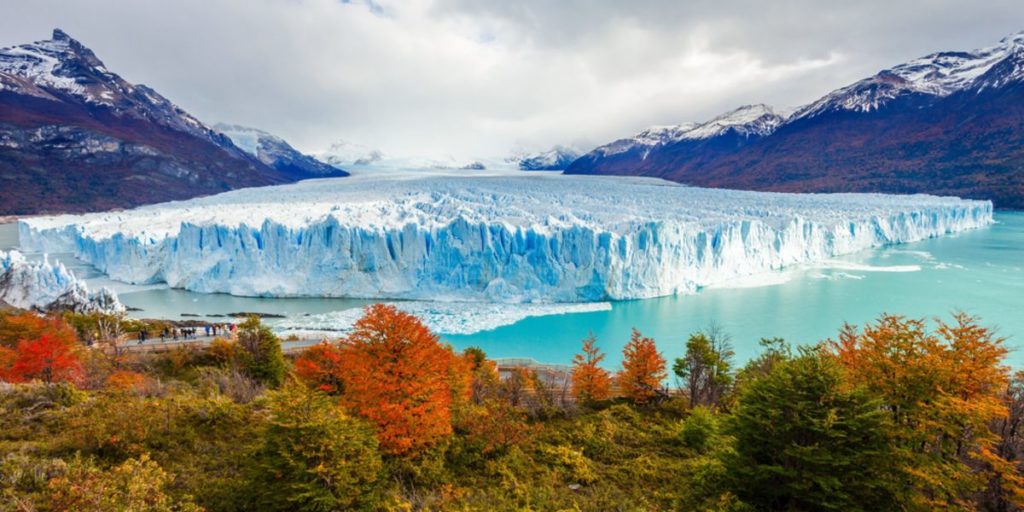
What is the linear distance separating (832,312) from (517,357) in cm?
1313

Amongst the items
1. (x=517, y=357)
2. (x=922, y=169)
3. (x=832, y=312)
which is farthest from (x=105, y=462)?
(x=922, y=169)

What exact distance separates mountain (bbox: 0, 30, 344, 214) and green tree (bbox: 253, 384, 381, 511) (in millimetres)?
68039

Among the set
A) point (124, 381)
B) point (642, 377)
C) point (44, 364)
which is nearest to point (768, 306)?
point (642, 377)

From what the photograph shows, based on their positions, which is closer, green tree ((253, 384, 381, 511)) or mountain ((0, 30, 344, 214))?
green tree ((253, 384, 381, 511))

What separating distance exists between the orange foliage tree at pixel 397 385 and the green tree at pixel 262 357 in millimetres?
6026

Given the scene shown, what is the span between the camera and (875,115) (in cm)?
8125

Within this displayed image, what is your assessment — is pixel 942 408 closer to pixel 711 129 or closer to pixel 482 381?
pixel 482 381

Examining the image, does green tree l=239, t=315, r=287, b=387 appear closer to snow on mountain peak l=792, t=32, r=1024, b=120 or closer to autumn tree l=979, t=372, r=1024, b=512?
autumn tree l=979, t=372, r=1024, b=512

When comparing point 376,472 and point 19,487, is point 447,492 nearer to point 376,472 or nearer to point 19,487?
point 376,472

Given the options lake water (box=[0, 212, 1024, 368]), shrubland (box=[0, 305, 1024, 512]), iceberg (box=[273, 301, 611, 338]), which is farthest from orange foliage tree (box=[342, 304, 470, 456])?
iceberg (box=[273, 301, 611, 338])

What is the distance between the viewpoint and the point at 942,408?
450cm

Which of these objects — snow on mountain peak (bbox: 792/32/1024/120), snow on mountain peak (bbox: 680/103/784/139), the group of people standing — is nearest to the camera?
the group of people standing

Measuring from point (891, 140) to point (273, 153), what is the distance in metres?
116

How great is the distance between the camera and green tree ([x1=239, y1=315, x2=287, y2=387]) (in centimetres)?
1140
